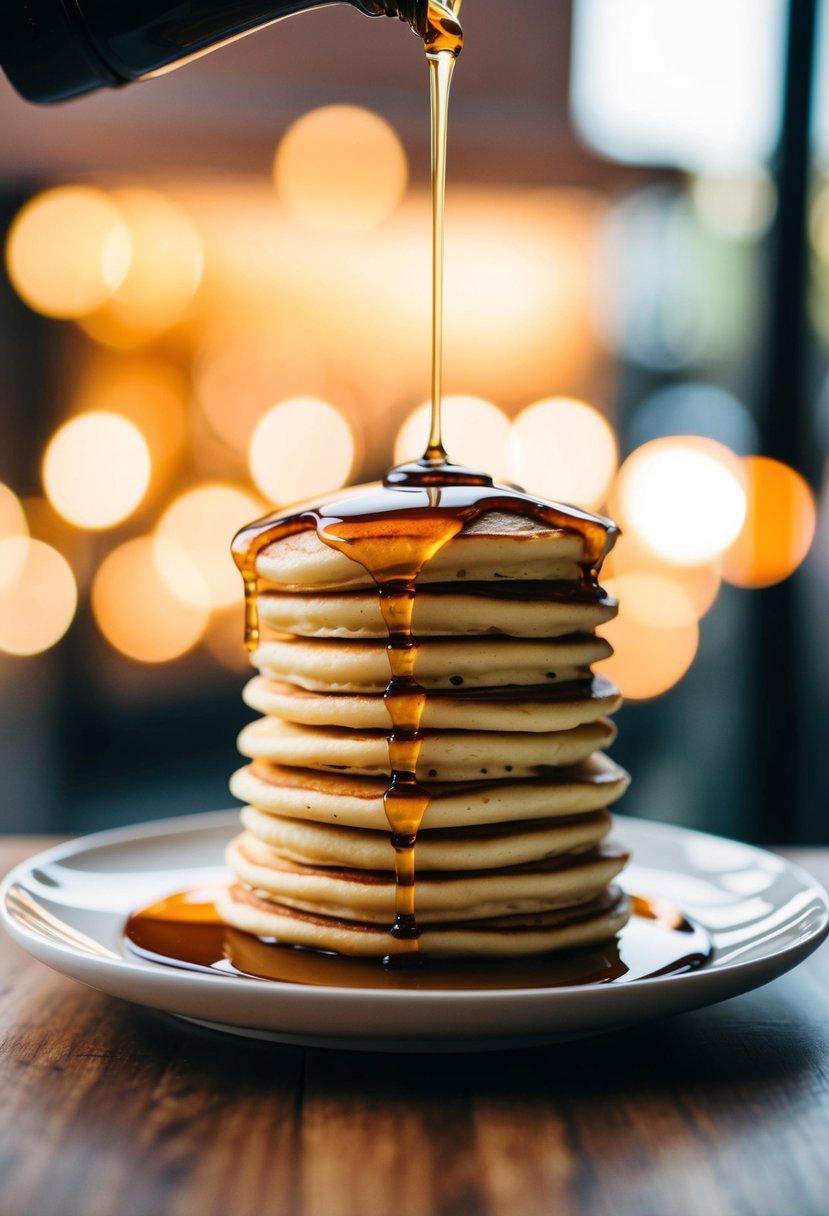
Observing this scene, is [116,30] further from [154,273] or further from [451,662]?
[154,273]

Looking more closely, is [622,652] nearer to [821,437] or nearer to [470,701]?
[821,437]

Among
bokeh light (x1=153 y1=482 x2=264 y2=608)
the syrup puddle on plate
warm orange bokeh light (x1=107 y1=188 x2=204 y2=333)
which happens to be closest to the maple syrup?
the syrup puddle on plate

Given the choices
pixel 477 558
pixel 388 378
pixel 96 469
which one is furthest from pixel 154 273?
pixel 477 558

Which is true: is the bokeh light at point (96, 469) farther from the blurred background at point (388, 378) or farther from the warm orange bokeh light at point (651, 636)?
the warm orange bokeh light at point (651, 636)

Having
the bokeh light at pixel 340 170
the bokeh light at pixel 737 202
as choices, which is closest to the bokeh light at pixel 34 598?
the bokeh light at pixel 340 170

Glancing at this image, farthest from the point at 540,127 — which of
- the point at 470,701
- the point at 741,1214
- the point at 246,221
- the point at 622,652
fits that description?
the point at 741,1214

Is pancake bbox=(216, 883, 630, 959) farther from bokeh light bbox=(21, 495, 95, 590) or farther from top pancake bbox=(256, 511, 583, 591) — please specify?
bokeh light bbox=(21, 495, 95, 590)
